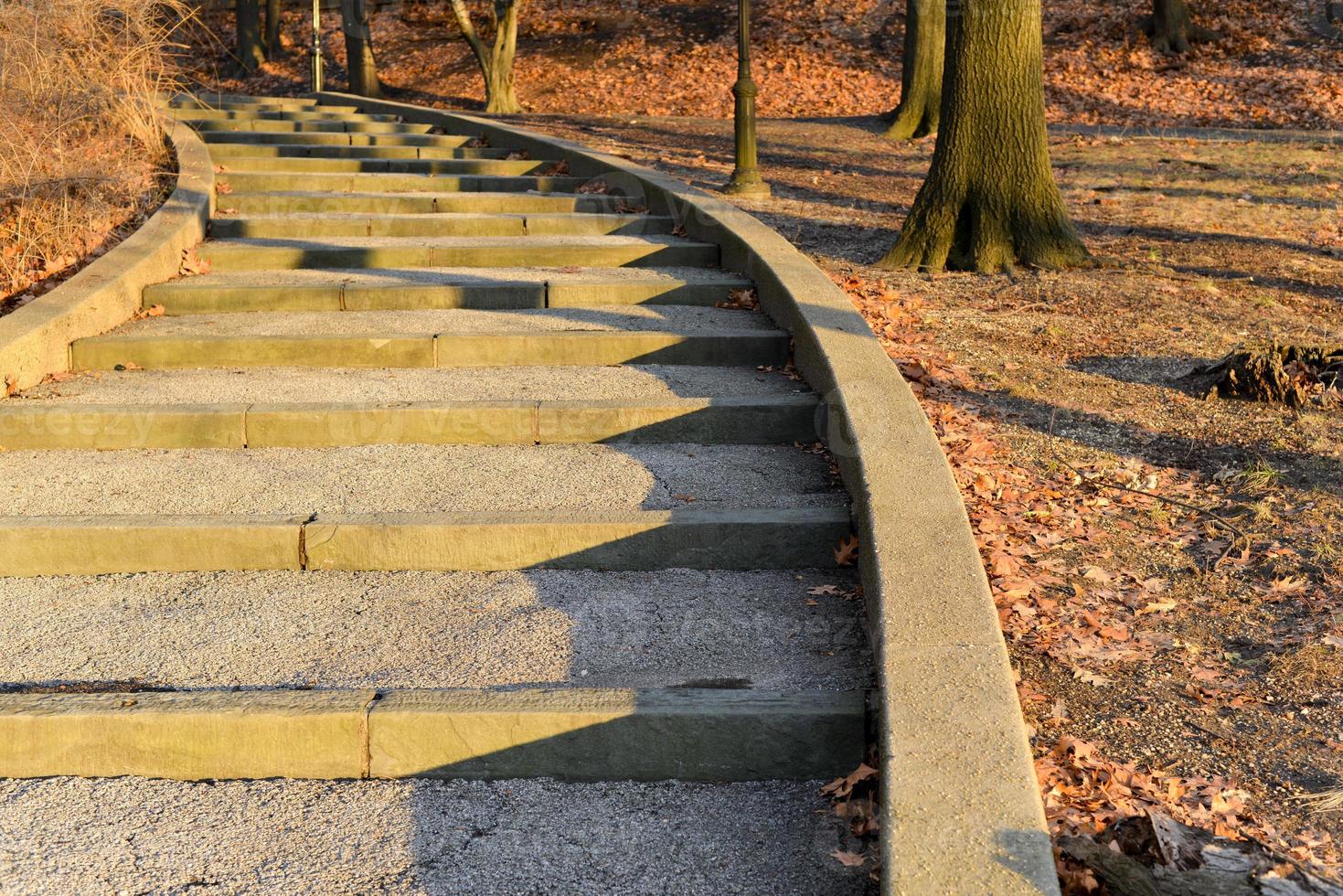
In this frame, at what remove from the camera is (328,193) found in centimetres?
1003

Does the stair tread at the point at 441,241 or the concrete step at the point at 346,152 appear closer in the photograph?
the stair tread at the point at 441,241

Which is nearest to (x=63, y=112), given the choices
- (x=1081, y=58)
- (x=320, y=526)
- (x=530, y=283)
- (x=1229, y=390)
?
(x=530, y=283)

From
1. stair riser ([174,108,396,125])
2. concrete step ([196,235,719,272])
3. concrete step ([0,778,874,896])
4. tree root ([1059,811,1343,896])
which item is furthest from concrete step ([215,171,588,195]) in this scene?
tree root ([1059,811,1343,896])

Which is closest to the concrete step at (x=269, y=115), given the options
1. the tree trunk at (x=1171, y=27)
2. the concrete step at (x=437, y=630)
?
the concrete step at (x=437, y=630)

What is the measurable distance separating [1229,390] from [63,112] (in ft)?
24.8

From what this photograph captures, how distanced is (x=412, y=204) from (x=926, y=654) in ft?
24.3

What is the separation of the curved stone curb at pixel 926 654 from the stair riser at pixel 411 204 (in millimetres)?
4303

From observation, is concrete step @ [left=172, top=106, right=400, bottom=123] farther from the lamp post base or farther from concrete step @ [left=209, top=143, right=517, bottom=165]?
the lamp post base

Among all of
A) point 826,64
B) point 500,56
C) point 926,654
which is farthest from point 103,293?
point 826,64

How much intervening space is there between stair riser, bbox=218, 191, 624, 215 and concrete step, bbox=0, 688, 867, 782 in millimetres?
6683

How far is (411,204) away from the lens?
9.69 metres

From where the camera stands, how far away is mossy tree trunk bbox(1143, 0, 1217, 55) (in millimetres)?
20500

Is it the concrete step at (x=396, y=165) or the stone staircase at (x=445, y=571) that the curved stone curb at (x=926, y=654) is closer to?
the stone staircase at (x=445, y=571)

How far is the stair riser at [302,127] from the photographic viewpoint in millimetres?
14016
